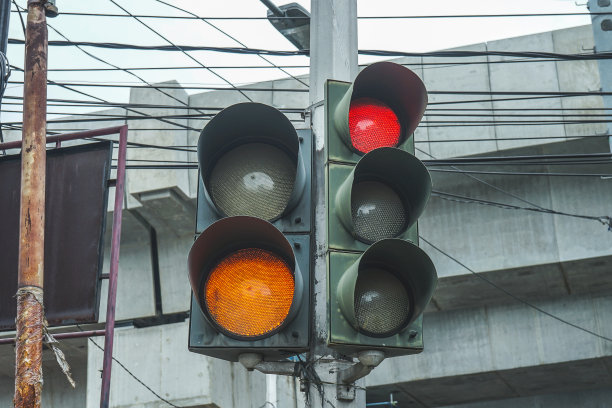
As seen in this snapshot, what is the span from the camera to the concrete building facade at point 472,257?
48.3ft

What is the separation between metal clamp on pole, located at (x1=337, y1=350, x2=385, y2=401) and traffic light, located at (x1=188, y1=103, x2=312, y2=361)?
261mm

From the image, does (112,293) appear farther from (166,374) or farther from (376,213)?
(166,374)

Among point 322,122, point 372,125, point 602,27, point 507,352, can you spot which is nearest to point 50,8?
point 322,122

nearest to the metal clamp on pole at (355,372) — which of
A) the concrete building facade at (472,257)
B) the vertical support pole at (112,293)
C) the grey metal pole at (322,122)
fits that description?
the grey metal pole at (322,122)

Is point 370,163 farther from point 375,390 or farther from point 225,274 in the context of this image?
point 375,390

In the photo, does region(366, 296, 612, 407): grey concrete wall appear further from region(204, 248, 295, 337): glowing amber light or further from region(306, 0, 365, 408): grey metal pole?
region(204, 248, 295, 337): glowing amber light

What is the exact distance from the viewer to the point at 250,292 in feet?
12.7

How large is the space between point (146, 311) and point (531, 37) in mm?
8311

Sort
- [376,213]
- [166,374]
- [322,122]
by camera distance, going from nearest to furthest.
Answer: [376,213], [322,122], [166,374]

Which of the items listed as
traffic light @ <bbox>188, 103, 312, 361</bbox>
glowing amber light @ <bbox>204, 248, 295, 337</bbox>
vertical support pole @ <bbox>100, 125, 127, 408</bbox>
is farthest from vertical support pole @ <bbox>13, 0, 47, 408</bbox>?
glowing amber light @ <bbox>204, 248, 295, 337</bbox>

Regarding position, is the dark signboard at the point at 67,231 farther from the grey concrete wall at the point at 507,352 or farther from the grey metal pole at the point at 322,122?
the grey concrete wall at the point at 507,352

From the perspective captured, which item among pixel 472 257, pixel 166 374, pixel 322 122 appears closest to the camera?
pixel 322 122

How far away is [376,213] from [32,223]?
1815 mm

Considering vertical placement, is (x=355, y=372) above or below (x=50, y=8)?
below
